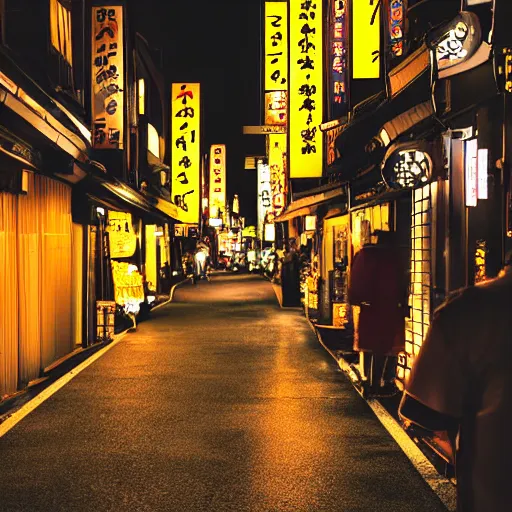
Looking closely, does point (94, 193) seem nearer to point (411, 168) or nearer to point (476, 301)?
point (411, 168)

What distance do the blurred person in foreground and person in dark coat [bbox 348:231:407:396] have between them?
24.5ft

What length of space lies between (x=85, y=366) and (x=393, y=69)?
8121 mm

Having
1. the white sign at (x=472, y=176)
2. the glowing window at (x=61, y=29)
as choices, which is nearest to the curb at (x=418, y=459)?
the white sign at (x=472, y=176)

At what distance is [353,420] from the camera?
945cm

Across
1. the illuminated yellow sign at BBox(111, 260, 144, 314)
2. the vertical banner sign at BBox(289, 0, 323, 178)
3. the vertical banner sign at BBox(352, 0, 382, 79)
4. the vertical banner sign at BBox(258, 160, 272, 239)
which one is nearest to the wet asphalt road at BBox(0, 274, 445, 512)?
the illuminated yellow sign at BBox(111, 260, 144, 314)

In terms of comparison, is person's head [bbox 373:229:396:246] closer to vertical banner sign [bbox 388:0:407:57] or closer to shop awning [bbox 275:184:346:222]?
vertical banner sign [bbox 388:0:407:57]

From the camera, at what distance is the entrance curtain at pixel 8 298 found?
1070 cm

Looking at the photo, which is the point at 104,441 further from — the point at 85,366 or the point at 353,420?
the point at 85,366

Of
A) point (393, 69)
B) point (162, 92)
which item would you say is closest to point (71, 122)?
point (393, 69)

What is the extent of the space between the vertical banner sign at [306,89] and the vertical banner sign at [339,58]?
1817 mm

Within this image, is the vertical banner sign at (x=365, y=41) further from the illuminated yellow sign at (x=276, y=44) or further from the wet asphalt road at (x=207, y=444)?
the illuminated yellow sign at (x=276, y=44)

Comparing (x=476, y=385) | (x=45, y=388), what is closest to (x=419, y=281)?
(x=45, y=388)

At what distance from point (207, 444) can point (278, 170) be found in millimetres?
36263

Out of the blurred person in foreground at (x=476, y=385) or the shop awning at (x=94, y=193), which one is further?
the shop awning at (x=94, y=193)
